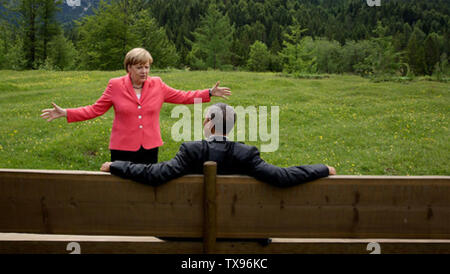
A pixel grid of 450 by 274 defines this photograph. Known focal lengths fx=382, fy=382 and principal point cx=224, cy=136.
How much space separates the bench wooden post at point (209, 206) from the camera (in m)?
2.99

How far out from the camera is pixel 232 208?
3084 millimetres

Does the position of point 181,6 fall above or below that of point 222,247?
above

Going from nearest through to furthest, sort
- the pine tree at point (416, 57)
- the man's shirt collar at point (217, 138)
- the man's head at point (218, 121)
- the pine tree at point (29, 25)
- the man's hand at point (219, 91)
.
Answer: the man's shirt collar at point (217, 138) < the man's head at point (218, 121) < the man's hand at point (219, 91) < the pine tree at point (29, 25) < the pine tree at point (416, 57)

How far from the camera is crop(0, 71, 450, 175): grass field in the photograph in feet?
35.0

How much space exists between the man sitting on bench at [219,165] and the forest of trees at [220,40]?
30882 mm

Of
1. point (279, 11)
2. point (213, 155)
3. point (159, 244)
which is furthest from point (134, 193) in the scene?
point (279, 11)

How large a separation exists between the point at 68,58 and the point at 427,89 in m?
59.9

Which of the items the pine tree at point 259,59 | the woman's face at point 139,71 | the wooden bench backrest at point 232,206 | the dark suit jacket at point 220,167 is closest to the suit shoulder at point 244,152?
the dark suit jacket at point 220,167

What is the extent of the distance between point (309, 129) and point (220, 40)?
188 ft

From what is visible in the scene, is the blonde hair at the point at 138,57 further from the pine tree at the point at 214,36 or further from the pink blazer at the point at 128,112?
the pine tree at the point at 214,36

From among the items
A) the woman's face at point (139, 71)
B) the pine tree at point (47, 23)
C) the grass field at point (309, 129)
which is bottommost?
the grass field at point (309, 129)

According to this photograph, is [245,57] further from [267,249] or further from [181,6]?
[267,249]

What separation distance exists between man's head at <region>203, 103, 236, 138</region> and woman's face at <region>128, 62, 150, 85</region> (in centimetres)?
137

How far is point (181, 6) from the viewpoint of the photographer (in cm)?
15900
